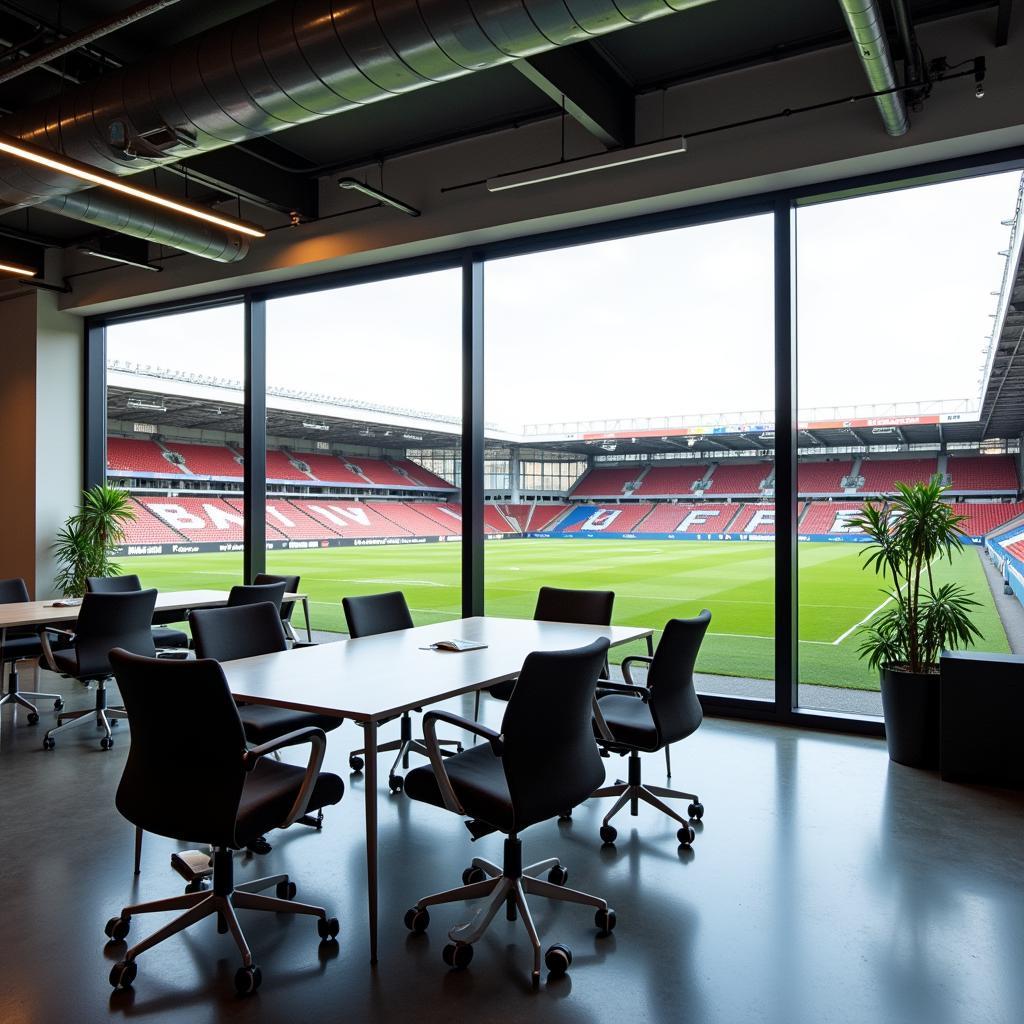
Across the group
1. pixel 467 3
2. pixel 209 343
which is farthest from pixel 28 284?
pixel 467 3

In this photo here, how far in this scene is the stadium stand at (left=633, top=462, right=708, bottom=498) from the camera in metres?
26.7

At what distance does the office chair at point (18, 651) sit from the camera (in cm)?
508

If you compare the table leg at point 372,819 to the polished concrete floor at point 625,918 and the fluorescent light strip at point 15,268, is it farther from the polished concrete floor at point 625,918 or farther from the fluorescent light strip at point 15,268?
the fluorescent light strip at point 15,268

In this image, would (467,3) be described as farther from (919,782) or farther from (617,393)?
(617,393)

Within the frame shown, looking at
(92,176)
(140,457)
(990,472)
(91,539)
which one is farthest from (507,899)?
(140,457)

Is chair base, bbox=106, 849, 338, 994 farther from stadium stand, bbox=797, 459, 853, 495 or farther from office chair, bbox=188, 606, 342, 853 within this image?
stadium stand, bbox=797, 459, 853, 495

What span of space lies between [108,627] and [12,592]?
1789 millimetres

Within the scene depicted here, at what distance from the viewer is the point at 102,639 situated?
4.57m

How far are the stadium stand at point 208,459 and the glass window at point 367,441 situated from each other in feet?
5.16

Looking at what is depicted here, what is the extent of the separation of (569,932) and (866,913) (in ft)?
3.33

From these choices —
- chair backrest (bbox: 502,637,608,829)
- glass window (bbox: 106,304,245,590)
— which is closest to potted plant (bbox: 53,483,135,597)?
glass window (bbox: 106,304,245,590)

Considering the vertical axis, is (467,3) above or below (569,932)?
above

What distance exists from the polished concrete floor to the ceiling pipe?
3471 mm

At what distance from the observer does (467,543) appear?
6.27 m
